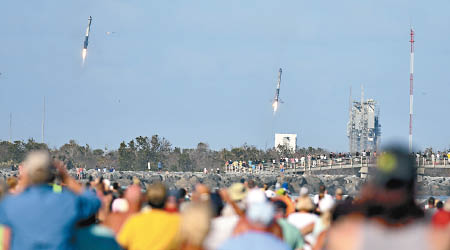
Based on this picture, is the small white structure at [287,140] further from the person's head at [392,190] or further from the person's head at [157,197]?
the person's head at [392,190]

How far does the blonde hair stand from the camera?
22.5 feet

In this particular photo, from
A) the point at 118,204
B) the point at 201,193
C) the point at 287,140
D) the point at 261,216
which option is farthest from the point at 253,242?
the point at 287,140

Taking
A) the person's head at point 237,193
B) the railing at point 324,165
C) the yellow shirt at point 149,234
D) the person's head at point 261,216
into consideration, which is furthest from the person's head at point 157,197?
the railing at point 324,165

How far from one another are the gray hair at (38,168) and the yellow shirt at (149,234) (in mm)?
1111

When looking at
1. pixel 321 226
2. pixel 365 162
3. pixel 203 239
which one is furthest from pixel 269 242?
pixel 365 162

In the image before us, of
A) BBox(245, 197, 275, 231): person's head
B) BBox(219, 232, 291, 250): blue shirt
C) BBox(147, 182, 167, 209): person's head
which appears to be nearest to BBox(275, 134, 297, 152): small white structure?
BBox(147, 182, 167, 209): person's head

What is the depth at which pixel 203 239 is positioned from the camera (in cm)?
701

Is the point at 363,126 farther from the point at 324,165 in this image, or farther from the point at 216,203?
the point at 216,203

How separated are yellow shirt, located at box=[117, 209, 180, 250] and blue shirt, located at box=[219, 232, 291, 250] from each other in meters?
1.72

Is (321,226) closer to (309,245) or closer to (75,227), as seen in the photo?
(309,245)

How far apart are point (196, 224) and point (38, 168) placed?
1.30m

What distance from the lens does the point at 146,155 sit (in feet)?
448

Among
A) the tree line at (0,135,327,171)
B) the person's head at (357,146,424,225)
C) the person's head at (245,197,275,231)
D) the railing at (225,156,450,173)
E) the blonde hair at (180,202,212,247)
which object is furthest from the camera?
the tree line at (0,135,327,171)

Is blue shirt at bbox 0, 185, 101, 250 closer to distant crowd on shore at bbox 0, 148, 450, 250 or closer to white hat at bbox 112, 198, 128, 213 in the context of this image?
distant crowd on shore at bbox 0, 148, 450, 250
